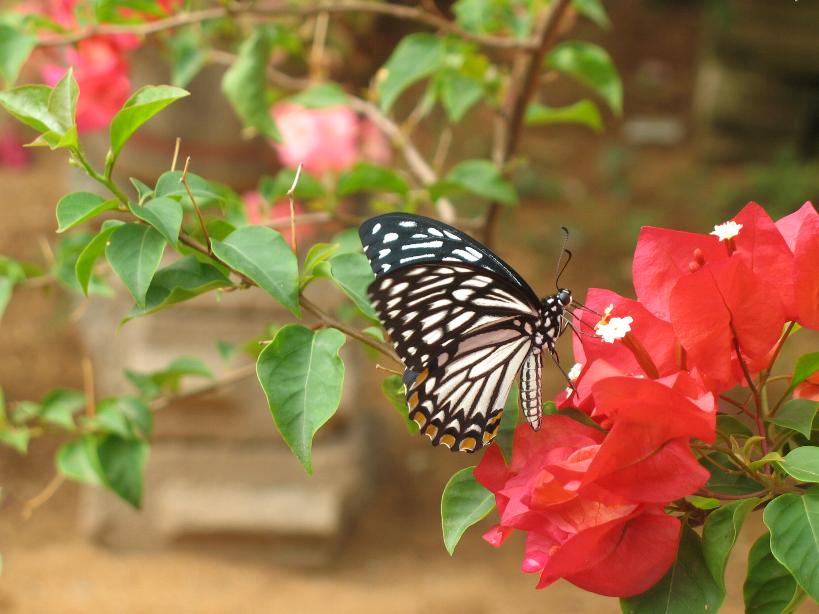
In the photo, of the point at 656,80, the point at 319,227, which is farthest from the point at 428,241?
the point at 656,80

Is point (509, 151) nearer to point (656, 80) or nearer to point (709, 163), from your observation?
point (709, 163)

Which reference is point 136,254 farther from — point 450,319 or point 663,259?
point 663,259

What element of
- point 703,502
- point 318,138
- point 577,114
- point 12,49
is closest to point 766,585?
point 703,502

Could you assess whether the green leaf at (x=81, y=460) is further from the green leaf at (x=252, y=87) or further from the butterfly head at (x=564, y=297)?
the butterfly head at (x=564, y=297)

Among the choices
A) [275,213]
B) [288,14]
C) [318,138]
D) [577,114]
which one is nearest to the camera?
[288,14]

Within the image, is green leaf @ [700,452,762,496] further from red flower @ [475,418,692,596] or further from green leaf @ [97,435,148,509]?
green leaf @ [97,435,148,509]

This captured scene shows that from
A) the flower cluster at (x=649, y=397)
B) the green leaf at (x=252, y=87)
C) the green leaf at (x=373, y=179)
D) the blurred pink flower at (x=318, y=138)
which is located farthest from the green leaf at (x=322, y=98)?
the flower cluster at (x=649, y=397)

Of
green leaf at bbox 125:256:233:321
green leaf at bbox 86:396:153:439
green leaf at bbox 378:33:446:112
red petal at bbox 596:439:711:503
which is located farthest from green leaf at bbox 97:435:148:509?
red petal at bbox 596:439:711:503
